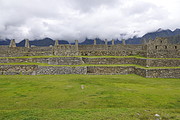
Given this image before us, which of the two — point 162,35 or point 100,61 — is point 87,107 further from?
point 162,35

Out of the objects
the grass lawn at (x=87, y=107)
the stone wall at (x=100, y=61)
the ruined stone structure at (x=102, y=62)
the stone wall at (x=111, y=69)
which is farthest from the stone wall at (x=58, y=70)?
the grass lawn at (x=87, y=107)

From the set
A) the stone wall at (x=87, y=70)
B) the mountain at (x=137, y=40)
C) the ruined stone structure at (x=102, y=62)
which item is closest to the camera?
the stone wall at (x=87, y=70)

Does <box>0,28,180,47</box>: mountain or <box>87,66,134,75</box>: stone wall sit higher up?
<box>0,28,180,47</box>: mountain

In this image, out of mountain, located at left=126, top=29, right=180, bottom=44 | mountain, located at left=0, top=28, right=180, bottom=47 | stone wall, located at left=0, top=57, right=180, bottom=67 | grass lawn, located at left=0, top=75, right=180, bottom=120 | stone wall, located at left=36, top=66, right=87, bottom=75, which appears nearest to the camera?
grass lawn, located at left=0, top=75, right=180, bottom=120

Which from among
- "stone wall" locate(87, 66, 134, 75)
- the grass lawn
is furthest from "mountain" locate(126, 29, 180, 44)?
the grass lawn

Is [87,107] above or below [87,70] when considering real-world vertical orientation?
below

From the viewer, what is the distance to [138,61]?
19.8 metres

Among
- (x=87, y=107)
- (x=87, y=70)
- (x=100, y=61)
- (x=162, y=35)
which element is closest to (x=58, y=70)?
(x=87, y=70)

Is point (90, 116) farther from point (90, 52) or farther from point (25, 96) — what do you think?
point (90, 52)

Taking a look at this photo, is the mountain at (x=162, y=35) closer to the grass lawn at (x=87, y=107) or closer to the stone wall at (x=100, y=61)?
the stone wall at (x=100, y=61)

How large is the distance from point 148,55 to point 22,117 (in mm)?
17613

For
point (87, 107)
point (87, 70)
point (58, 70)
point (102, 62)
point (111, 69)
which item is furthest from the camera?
point (102, 62)

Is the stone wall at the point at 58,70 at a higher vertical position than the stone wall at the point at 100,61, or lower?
lower

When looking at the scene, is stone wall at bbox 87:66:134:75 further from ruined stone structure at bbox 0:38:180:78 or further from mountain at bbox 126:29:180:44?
mountain at bbox 126:29:180:44
